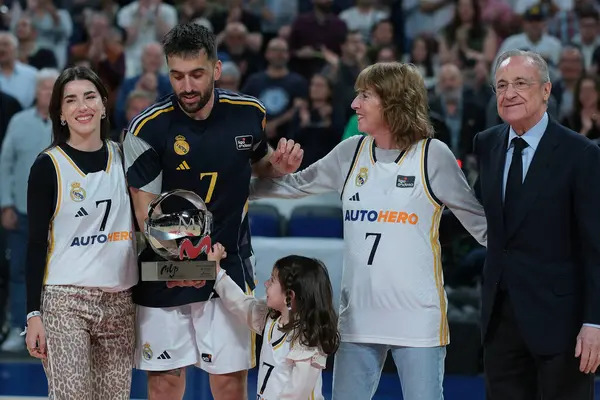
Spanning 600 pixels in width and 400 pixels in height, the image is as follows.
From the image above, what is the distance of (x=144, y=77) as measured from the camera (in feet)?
31.6

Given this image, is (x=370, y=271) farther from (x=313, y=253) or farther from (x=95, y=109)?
(x=313, y=253)

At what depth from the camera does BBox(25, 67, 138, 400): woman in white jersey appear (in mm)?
4004

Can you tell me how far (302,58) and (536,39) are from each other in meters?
2.59

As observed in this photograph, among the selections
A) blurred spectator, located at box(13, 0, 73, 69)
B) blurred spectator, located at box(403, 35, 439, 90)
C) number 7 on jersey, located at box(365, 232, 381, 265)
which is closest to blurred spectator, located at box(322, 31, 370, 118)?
blurred spectator, located at box(403, 35, 439, 90)

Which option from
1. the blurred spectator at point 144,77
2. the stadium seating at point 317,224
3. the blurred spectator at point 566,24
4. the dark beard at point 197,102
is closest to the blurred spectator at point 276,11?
the blurred spectator at point 144,77

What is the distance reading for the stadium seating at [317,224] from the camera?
24.6 feet

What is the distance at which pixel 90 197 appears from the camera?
4047 millimetres

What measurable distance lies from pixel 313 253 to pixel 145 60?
3926 mm

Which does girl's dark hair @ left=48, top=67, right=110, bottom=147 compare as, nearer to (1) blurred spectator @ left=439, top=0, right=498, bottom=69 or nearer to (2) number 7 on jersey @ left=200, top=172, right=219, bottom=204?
(2) number 7 on jersey @ left=200, top=172, right=219, bottom=204

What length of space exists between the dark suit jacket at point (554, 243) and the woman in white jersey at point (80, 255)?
5.46 ft

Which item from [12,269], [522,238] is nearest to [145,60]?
[12,269]

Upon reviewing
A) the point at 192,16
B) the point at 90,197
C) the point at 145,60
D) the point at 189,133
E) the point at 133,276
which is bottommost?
the point at 133,276

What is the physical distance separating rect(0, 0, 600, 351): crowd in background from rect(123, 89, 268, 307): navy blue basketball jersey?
10.6 feet

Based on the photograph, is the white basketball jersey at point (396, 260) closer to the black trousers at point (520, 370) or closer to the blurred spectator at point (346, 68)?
the black trousers at point (520, 370)
